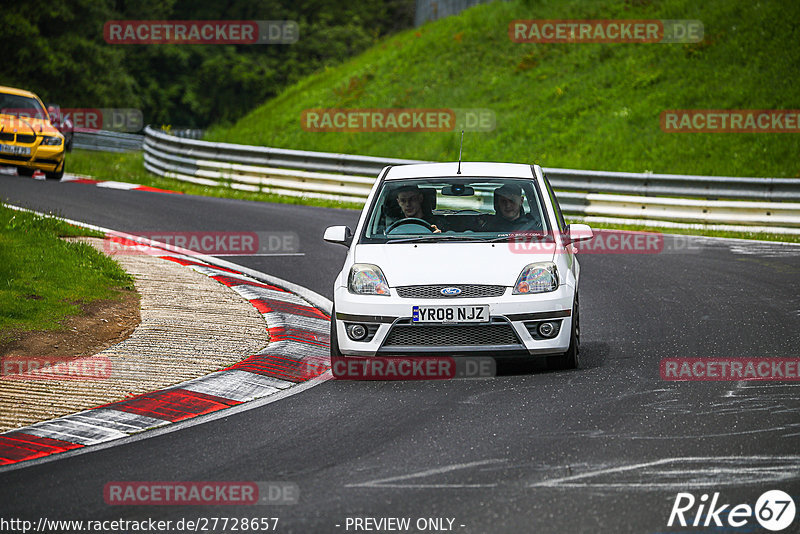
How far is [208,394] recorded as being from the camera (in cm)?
771

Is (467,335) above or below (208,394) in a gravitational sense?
above

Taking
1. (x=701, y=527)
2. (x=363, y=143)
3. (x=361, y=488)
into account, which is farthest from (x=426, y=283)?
(x=363, y=143)

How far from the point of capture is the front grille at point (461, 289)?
803 cm

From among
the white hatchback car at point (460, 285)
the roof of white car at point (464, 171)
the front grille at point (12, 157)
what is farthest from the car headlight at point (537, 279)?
the front grille at point (12, 157)

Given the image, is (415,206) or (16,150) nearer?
(415,206)

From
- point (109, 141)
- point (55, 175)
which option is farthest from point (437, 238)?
point (109, 141)

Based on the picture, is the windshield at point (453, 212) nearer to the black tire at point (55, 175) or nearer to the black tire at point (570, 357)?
the black tire at point (570, 357)

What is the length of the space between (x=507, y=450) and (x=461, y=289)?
82.9 inches

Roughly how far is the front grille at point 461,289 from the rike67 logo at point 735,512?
305 centimetres

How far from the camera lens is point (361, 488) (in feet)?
17.9

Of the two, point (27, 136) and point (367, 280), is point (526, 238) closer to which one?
point (367, 280)

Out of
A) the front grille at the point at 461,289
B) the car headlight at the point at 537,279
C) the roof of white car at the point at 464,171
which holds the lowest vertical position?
the front grille at the point at 461,289

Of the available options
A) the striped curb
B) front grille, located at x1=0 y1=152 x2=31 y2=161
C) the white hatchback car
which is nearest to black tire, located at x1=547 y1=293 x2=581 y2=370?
the white hatchback car

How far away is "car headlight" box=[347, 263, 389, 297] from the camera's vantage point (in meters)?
8.22
